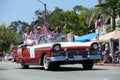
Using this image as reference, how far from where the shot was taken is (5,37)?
377 feet

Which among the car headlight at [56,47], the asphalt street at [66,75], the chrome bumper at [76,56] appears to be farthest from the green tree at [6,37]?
the asphalt street at [66,75]

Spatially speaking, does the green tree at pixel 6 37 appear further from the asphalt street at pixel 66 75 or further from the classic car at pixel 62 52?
the asphalt street at pixel 66 75

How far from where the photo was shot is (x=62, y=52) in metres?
19.8

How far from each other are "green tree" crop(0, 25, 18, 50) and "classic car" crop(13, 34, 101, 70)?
89484 millimetres

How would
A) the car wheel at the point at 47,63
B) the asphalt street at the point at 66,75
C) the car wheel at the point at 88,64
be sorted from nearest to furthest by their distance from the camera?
the asphalt street at the point at 66,75, the car wheel at the point at 47,63, the car wheel at the point at 88,64

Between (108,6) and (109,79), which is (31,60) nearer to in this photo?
(109,79)

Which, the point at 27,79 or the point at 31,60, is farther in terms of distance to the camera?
the point at 31,60

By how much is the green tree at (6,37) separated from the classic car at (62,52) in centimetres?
8948

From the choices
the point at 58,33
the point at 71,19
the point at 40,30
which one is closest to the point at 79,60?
the point at 58,33

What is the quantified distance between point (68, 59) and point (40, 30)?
4.24 meters

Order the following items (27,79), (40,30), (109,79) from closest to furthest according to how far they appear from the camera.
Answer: (109,79), (27,79), (40,30)

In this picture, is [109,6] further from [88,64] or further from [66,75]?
[66,75]

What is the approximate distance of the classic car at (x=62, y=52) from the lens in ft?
65.0

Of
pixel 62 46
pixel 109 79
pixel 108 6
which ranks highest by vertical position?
pixel 108 6
